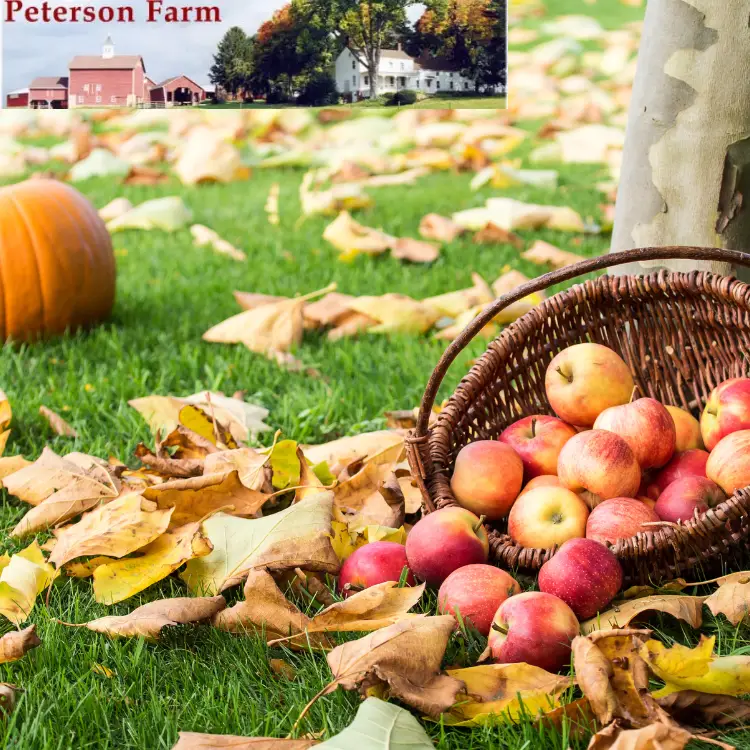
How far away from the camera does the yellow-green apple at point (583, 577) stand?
1440 millimetres

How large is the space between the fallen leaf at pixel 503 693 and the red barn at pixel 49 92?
118 inches

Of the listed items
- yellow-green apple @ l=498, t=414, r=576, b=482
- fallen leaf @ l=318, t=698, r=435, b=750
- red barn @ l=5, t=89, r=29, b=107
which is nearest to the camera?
fallen leaf @ l=318, t=698, r=435, b=750

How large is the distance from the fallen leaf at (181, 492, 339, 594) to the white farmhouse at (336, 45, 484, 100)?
1791 mm

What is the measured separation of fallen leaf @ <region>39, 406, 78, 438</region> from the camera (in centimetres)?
242

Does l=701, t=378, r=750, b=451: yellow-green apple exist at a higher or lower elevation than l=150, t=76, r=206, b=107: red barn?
lower

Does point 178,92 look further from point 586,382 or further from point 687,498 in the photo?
point 687,498

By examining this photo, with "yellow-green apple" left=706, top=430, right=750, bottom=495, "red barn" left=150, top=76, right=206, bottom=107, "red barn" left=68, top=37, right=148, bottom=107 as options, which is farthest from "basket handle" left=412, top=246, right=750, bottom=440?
"red barn" left=68, top=37, right=148, bottom=107

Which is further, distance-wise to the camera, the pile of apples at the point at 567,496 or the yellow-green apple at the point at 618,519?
the yellow-green apple at the point at 618,519

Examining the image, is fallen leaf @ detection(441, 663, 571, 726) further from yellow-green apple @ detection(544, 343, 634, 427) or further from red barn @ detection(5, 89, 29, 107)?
red barn @ detection(5, 89, 29, 107)

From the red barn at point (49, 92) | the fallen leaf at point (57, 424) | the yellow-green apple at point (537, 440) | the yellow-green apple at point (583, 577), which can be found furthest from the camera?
the red barn at point (49, 92)

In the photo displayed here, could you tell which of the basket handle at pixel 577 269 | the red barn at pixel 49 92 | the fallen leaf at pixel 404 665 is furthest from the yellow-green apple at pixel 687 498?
the red barn at pixel 49 92

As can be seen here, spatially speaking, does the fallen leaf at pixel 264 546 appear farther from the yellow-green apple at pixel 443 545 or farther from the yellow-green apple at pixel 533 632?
the yellow-green apple at pixel 533 632

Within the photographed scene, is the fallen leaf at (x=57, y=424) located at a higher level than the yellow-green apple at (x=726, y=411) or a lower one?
lower

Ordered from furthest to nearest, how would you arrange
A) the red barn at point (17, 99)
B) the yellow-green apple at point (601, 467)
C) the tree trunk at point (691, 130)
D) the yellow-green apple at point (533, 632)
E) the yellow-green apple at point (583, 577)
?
the red barn at point (17, 99), the tree trunk at point (691, 130), the yellow-green apple at point (601, 467), the yellow-green apple at point (583, 577), the yellow-green apple at point (533, 632)
